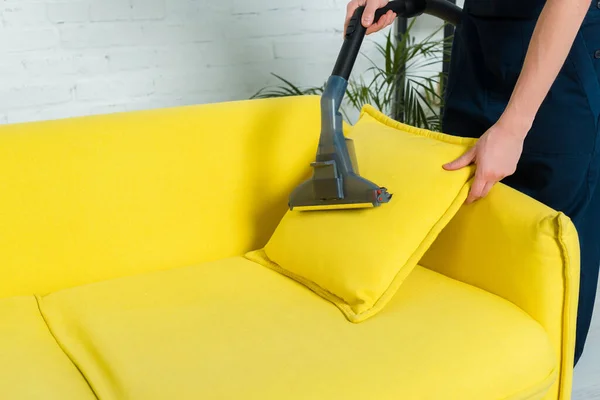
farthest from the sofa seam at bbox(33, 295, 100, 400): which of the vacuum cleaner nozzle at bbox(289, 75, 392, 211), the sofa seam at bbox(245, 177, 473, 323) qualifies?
the vacuum cleaner nozzle at bbox(289, 75, 392, 211)

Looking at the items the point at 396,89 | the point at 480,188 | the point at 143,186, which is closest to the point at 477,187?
the point at 480,188

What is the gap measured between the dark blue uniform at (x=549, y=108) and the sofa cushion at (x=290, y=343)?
1.03 feet

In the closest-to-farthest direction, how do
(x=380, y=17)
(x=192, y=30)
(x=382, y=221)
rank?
(x=382, y=221)
(x=380, y=17)
(x=192, y=30)

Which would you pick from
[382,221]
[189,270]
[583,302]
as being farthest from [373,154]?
[583,302]

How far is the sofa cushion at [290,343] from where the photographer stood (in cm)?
119

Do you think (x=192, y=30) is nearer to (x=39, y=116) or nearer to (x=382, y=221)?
(x=39, y=116)

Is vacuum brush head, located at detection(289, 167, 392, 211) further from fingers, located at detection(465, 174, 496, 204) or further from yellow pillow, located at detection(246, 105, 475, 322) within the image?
fingers, located at detection(465, 174, 496, 204)

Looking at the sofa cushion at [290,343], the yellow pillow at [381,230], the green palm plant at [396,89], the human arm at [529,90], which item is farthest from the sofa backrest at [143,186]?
the green palm plant at [396,89]

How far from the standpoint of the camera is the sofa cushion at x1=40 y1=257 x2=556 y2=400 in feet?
3.89

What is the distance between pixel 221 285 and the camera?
1553 mm

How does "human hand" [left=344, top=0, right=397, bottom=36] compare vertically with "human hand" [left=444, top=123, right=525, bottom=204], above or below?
above

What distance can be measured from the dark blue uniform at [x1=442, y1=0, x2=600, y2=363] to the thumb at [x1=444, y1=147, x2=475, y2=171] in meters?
0.19

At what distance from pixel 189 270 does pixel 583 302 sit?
3.02 ft

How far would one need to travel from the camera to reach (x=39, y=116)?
2.33 metres
